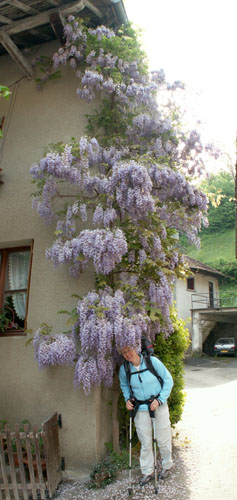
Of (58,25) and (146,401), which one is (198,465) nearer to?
(146,401)

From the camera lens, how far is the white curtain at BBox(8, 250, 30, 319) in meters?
6.25

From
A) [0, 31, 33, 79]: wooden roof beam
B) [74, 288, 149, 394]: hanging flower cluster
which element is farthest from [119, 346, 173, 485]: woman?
[0, 31, 33, 79]: wooden roof beam

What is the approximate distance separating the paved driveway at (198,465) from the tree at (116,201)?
1.21 meters

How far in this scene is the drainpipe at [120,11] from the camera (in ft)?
21.8

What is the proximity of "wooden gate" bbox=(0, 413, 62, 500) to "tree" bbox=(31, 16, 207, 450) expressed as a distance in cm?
74

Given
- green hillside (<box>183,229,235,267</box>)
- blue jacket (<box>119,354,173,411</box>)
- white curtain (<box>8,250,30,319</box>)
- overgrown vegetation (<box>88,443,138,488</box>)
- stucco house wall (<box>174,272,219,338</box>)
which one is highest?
green hillside (<box>183,229,235,267</box>)

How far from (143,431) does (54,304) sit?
2.06 m

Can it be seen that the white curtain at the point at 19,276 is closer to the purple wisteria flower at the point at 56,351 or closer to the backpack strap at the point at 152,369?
the purple wisteria flower at the point at 56,351

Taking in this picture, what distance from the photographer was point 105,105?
6254 millimetres

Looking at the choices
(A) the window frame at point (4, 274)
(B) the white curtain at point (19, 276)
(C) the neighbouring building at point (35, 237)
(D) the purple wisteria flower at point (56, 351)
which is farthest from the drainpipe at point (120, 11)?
(D) the purple wisteria flower at point (56, 351)

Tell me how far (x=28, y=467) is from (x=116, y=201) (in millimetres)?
3350

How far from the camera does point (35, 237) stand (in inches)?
240

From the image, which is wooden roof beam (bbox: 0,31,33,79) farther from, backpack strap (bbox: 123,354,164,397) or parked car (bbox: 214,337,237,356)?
parked car (bbox: 214,337,237,356)

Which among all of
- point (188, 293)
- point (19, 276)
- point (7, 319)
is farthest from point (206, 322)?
point (7, 319)
